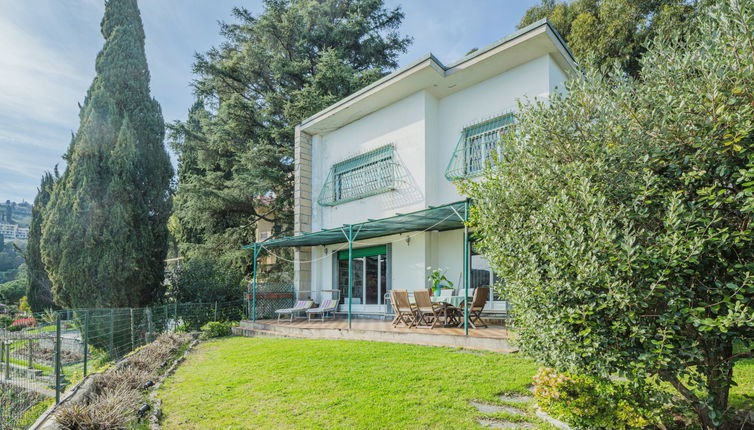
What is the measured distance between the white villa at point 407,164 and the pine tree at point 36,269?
1364 cm

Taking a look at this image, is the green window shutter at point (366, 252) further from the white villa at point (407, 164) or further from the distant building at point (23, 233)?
the distant building at point (23, 233)

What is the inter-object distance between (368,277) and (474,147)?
5.89 m

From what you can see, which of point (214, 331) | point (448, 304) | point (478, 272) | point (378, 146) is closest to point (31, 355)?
point (214, 331)

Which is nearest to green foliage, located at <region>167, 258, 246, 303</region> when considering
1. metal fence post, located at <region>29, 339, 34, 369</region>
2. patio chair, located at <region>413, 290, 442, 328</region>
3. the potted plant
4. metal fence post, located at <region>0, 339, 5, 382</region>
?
metal fence post, located at <region>29, 339, 34, 369</region>

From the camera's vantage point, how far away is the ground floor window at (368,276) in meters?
13.5

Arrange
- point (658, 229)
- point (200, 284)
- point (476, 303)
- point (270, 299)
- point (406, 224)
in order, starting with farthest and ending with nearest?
1. point (200, 284)
2. point (270, 299)
3. point (406, 224)
4. point (476, 303)
5. point (658, 229)

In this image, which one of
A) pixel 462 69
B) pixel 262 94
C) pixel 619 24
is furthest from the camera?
pixel 262 94

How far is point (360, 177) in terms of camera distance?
1399cm

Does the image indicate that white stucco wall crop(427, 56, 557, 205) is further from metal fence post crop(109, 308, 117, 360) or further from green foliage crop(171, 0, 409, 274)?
metal fence post crop(109, 308, 117, 360)

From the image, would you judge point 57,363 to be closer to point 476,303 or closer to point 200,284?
point 476,303

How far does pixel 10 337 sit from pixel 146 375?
79.0 inches

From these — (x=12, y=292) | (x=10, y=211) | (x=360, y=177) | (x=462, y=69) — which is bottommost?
(x=12, y=292)

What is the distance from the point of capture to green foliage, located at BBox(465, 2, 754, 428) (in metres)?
2.67

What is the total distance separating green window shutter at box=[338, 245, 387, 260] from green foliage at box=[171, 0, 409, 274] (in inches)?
223
